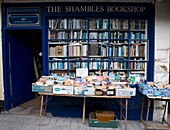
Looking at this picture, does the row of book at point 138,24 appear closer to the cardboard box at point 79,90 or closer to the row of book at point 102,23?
the row of book at point 102,23

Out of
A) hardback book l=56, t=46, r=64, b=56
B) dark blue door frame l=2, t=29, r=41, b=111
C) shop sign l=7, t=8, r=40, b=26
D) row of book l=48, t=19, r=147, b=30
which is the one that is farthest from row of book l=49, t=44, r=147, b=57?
dark blue door frame l=2, t=29, r=41, b=111

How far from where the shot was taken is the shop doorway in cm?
649

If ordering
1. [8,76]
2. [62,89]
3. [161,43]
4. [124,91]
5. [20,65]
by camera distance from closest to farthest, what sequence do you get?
[124,91] < [62,89] < [161,43] < [8,76] < [20,65]

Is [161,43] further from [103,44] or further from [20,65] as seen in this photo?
[20,65]

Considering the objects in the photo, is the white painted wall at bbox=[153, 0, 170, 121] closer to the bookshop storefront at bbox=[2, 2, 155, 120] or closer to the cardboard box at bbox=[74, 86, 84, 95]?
the bookshop storefront at bbox=[2, 2, 155, 120]

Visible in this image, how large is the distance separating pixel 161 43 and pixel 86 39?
1899mm

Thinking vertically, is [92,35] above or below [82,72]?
above

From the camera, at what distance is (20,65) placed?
706 centimetres

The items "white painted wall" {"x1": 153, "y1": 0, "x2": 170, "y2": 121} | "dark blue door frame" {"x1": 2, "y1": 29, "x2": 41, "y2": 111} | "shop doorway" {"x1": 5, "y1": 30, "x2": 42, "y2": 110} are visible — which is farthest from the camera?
"shop doorway" {"x1": 5, "y1": 30, "x2": 42, "y2": 110}

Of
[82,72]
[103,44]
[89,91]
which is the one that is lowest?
[89,91]

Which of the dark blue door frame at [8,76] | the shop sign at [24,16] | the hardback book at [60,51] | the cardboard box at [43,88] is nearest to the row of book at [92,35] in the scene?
the hardback book at [60,51]

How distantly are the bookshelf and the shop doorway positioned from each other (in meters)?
1.17

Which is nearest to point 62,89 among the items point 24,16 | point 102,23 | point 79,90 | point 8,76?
point 79,90

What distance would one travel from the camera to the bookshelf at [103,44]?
20.1 feet
